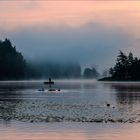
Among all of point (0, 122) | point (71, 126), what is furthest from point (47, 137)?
point (0, 122)

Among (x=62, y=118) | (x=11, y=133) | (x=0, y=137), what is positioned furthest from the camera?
(x=62, y=118)

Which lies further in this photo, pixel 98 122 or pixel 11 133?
pixel 98 122

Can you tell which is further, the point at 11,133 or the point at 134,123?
the point at 134,123

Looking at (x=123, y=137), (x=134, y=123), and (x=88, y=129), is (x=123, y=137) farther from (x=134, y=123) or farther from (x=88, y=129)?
(x=134, y=123)

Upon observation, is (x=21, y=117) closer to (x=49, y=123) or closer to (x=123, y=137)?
(x=49, y=123)

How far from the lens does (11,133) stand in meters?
33.2

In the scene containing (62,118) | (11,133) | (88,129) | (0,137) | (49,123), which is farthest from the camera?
(62,118)

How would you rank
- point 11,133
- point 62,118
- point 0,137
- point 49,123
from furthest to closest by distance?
point 62,118
point 49,123
point 11,133
point 0,137

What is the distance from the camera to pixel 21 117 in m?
44.4

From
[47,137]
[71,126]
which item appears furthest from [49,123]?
[47,137]

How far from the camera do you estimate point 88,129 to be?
35562mm

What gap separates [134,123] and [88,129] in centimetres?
528

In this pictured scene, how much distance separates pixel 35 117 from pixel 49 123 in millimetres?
5216

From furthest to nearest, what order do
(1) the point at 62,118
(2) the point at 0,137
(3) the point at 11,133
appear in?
(1) the point at 62,118, (3) the point at 11,133, (2) the point at 0,137
